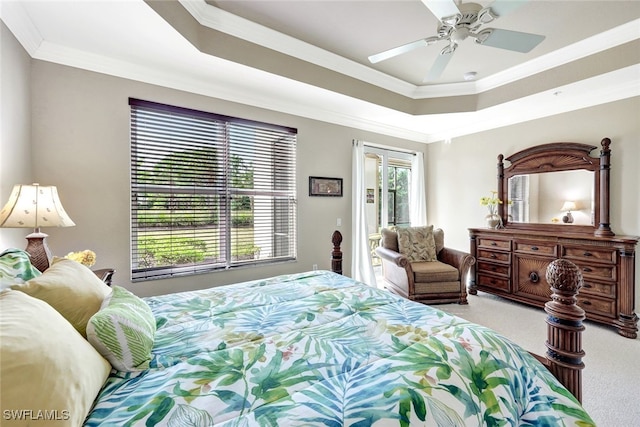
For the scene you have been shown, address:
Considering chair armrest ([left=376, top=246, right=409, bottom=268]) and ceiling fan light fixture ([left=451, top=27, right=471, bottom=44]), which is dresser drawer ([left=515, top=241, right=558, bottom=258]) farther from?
ceiling fan light fixture ([left=451, top=27, right=471, bottom=44])

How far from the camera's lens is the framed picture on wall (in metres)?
3.89

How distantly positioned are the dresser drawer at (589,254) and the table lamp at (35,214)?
476 cm

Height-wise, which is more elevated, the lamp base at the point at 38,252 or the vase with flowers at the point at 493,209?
the vase with flowers at the point at 493,209

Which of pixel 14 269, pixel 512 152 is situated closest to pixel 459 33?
pixel 512 152

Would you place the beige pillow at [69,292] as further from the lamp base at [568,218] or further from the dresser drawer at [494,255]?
the lamp base at [568,218]

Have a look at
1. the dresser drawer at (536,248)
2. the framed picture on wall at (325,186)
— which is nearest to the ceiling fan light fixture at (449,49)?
the framed picture on wall at (325,186)

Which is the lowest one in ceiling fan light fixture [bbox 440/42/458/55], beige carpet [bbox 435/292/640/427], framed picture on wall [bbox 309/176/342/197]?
beige carpet [bbox 435/292/640/427]

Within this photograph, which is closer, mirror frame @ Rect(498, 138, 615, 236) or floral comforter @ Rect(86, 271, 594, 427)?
floral comforter @ Rect(86, 271, 594, 427)

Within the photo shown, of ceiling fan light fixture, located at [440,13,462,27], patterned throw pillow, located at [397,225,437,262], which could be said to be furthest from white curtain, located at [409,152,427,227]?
ceiling fan light fixture, located at [440,13,462,27]

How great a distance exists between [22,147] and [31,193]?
0.61 meters

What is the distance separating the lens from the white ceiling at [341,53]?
2158mm

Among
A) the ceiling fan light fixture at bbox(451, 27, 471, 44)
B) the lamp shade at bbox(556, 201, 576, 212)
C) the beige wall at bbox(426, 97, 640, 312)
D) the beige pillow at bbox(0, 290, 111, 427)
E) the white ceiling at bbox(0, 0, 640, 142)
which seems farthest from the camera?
the lamp shade at bbox(556, 201, 576, 212)

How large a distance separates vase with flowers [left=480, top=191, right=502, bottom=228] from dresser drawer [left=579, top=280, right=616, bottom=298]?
1209 millimetres

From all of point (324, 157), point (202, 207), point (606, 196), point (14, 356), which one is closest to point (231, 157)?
point (202, 207)
